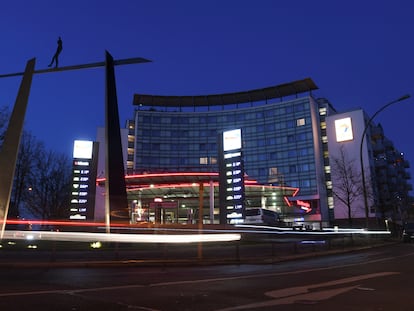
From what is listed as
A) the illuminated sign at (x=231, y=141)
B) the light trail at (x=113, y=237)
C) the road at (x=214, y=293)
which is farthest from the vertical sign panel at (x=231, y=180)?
the road at (x=214, y=293)

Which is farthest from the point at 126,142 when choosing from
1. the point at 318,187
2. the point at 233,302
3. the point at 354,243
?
the point at 233,302

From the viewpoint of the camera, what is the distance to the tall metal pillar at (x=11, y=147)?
20234 mm

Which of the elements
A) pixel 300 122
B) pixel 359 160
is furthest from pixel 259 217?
pixel 300 122

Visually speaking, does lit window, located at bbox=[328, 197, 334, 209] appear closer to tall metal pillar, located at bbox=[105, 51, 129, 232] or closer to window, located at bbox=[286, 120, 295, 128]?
window, located at bbox=[286, 120, 295, 128]

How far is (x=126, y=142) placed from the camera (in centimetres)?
10812

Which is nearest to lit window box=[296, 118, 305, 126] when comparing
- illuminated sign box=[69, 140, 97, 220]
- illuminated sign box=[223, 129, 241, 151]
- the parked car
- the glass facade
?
the glass facade

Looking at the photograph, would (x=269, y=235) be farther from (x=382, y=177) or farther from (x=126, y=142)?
(x=126, y=142)

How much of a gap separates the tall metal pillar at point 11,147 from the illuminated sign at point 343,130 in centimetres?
8278

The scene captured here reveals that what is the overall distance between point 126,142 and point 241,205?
70.4m

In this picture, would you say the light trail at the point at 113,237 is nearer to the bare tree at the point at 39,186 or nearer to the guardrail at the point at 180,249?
the guardrail at the point at 180,249

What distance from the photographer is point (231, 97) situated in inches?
4392

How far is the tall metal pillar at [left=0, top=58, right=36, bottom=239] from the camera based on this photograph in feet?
66.4

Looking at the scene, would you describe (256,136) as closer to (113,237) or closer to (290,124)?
(290,124)

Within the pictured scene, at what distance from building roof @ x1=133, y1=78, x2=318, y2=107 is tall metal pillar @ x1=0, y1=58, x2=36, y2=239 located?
88.0 meters
